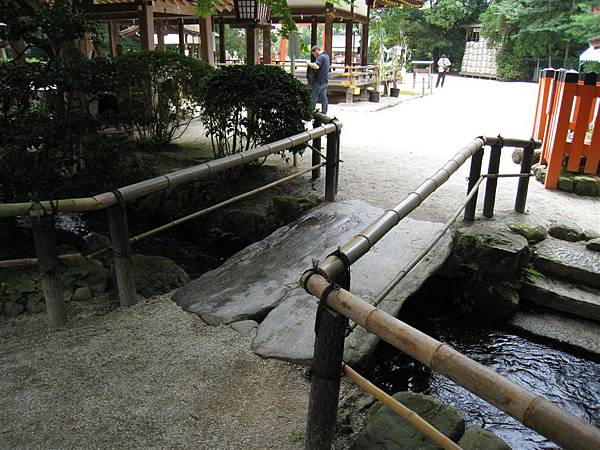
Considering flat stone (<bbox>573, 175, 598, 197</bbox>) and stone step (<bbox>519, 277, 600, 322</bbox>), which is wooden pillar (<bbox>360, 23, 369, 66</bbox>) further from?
stone step (<bbox>519, 277, 600, 322</bbox>)

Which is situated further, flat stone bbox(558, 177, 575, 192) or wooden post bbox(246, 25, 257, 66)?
wooden post bbox(246, 25, 257, 66)

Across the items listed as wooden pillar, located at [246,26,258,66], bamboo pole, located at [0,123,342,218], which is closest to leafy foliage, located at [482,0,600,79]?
wooden pillar, located at [246,26,258,66]

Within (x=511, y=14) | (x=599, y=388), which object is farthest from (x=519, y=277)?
(x=511, y=14)

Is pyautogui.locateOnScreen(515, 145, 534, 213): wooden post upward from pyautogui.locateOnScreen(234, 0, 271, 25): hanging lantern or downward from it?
downward

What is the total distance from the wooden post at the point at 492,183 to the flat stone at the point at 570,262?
2.00 feet

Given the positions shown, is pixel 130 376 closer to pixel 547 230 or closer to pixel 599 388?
pixel 599 388

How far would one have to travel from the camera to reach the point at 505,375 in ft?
10.2

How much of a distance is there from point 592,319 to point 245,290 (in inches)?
96.6

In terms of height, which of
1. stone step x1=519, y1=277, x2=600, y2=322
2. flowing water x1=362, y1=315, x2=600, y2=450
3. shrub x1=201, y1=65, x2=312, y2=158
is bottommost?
flowing water x1=362, y1=315, x2=600, y2=450

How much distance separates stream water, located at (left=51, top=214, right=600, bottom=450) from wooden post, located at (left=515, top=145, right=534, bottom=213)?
4.96 ft

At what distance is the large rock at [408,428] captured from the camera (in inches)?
69.8

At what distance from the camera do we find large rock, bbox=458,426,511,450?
5.59 feet

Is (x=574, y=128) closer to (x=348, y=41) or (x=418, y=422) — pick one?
(x=418, y=422)

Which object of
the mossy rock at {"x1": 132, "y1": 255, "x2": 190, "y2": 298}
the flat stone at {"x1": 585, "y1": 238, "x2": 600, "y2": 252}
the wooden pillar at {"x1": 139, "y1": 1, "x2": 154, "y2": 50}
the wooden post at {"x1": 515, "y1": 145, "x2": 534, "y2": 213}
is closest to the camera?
the mossy rock at {"x1": 132, "y1": 255, "x2": 190, "y2": 298}
